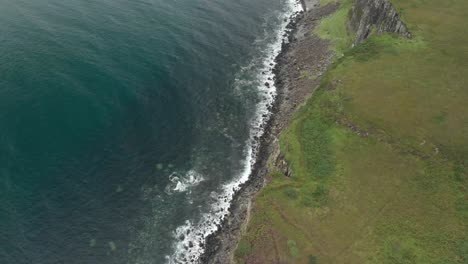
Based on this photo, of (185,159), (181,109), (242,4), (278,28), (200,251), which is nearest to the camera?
(200,251)

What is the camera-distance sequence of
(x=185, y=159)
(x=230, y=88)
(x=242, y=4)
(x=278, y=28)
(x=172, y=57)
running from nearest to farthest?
(x=185, y=159), (x=230, y=88), (x=172, y=57), (x=278, y=28), (x=242, y=4)

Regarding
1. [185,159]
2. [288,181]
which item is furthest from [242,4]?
[288,181]

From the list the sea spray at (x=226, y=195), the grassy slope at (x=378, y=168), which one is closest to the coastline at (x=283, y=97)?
the sea spray at (x=226, y=195)

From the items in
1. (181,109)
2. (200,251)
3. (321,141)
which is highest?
(321,141)

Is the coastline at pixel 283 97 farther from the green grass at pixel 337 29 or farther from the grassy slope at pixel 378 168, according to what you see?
the grassy slope at pixel 378 168

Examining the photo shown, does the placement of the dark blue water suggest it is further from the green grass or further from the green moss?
the green grass

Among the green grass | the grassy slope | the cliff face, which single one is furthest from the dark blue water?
the cliff face

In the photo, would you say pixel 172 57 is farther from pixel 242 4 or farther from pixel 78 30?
pixel 242 4
